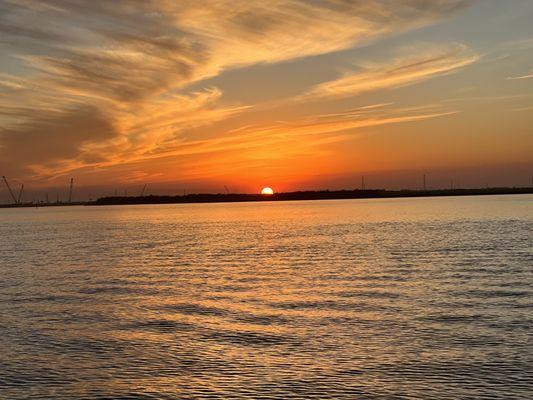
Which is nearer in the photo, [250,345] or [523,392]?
[523,392]

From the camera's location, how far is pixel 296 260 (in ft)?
194

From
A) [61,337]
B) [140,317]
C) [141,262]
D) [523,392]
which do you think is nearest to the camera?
[523,392]

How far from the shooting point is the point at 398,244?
244ft

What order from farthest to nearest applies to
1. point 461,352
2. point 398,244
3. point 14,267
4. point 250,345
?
point 398,244, point 14,267, point 250,345, point 461,352

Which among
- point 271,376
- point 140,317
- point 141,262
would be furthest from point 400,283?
point 141,262

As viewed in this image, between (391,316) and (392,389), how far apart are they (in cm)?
1081

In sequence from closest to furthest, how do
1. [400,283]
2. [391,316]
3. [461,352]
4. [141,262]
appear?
[461,352] < [391,316] < [400,283] < [141,262]

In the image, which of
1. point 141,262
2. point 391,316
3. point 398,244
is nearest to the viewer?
point 391,316

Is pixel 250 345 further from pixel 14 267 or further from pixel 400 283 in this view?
pixel 14 267

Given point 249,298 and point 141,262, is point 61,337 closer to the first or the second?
point 249,298

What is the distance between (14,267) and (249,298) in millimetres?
31099

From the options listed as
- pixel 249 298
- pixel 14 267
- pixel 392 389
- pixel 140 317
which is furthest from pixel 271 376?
pixel 14 267

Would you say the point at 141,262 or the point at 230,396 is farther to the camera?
the point at 141,262

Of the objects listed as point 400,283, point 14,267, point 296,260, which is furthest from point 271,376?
point 14,267
